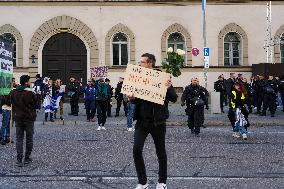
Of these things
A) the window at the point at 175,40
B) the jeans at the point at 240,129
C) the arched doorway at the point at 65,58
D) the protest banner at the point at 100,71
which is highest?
the window at the point at 175,40

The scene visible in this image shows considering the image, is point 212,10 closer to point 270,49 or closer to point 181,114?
point 270,49

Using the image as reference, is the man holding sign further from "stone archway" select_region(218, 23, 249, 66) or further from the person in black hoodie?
"stone archway" select_region(218, 23, 249, 66)

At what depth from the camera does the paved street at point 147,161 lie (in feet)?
29.2

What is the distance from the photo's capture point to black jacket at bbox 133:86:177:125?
313 inches

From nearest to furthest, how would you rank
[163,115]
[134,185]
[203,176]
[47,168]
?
1. [163,115]
2. [134,185]
3. [203,176]
4. [47,168]

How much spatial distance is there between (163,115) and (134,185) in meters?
1.40

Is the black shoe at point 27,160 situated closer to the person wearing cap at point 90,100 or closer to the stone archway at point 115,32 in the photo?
the person wearing cap at point 90,100

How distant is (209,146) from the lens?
1380 centimetres

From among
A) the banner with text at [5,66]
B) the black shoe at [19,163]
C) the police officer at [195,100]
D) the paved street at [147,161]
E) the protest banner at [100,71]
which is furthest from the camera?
the protest banner at [100,71]

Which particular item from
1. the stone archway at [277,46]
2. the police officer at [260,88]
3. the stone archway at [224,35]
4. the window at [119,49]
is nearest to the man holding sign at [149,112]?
the police officer at [260,88]

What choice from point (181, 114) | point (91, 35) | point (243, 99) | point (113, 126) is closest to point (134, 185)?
point (243, 99)

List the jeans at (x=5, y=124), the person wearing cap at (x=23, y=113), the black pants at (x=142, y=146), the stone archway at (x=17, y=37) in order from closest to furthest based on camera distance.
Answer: the black pants at (x=142, y=146) → the person wearing cap at (x=23, y=113) → the jeans at (x=5, y=124) → the stone archway at (x=17, y=37)

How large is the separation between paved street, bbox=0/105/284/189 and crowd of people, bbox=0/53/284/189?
60 cm

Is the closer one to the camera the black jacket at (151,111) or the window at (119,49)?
the black jacket at (151,111)
